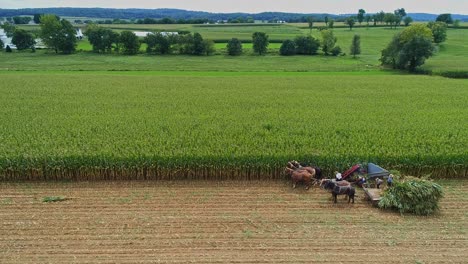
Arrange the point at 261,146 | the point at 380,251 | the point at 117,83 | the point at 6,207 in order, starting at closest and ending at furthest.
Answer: the point at 380,251
the point at 6,207
the point at 261,146
the point at 117,83

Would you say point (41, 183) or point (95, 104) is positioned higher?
point (95, 104)

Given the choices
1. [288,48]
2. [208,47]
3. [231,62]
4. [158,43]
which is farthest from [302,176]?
[158,43]

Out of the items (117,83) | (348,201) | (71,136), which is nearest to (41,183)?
(71,136)

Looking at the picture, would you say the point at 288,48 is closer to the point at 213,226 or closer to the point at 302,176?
the point at 302,176

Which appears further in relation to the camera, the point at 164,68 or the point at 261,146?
the point at 164,68

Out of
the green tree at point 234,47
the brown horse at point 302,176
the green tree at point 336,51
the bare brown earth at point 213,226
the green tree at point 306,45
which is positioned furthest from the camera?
the green tree at point 306,45

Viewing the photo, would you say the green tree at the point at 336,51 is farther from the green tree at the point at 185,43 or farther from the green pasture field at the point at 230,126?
the green pasture field at the point at 230,126

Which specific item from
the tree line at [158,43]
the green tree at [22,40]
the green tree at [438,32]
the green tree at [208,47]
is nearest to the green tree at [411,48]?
the tree line at [158,43]

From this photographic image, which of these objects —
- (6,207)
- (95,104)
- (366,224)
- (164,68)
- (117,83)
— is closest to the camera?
(366,224)

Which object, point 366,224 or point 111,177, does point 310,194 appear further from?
point 111,177
